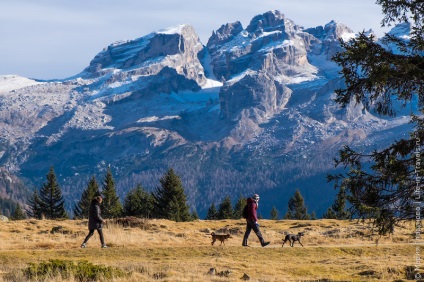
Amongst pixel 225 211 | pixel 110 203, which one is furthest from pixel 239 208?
pixel 110 203

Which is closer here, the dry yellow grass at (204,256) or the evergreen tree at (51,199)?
the dry yellow grass at (204,256)

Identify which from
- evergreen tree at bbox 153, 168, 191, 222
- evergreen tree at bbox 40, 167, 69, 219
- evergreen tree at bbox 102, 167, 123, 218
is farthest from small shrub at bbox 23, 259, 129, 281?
evergreen tree at bbox 40, 167, 69, 219

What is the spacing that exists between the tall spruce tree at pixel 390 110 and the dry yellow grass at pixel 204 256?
10.2 ft

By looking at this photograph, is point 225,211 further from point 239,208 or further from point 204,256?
point 204,256

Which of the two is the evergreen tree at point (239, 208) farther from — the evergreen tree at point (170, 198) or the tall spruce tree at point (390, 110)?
the tall spruce tree at point (390, 110)

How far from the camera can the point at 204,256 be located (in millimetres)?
28047

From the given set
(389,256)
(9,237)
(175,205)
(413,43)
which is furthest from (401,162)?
(175,205)

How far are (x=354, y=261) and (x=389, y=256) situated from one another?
115 inches

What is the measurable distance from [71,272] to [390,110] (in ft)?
36.9

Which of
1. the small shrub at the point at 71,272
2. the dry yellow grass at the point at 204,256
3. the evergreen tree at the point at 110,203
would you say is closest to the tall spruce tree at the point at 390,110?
the dry yellow grass at the point at 204,256

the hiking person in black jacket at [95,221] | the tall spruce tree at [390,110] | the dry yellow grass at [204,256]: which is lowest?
the dry yellow grass at [204,256]

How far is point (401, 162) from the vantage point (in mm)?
19172

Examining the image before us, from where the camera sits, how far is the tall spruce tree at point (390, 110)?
1869 cm

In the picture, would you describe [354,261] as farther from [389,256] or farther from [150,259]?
[150,259]
